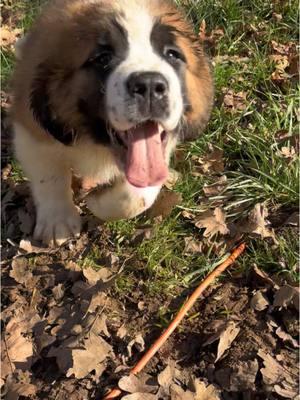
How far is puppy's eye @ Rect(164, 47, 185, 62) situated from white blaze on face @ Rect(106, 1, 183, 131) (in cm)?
10

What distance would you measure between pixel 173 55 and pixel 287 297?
1.23 meters

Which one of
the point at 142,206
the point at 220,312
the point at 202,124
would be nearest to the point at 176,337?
the point at 220,312

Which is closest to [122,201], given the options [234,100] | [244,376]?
[244,376]

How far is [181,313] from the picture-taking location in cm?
271

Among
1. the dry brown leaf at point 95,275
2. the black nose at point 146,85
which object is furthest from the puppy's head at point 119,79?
the dry brown leaf at point 95,275

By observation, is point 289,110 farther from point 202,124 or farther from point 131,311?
point 131,311

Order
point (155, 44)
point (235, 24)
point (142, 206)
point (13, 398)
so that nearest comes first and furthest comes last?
point (13, 398) < point (155, 44) < point (142, 206) < point (235, 24)

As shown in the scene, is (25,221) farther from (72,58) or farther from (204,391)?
(204,391)

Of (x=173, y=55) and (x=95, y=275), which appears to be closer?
(x=173, y=55)

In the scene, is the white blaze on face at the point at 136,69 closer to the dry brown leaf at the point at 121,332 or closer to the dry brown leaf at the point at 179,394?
the dry brown leaf at the point at 121,332

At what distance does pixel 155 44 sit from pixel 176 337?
131cm

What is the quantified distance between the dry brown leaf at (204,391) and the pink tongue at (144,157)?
35.0 inches

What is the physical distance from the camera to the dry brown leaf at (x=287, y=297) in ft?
8.81

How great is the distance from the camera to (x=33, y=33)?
3.08m
